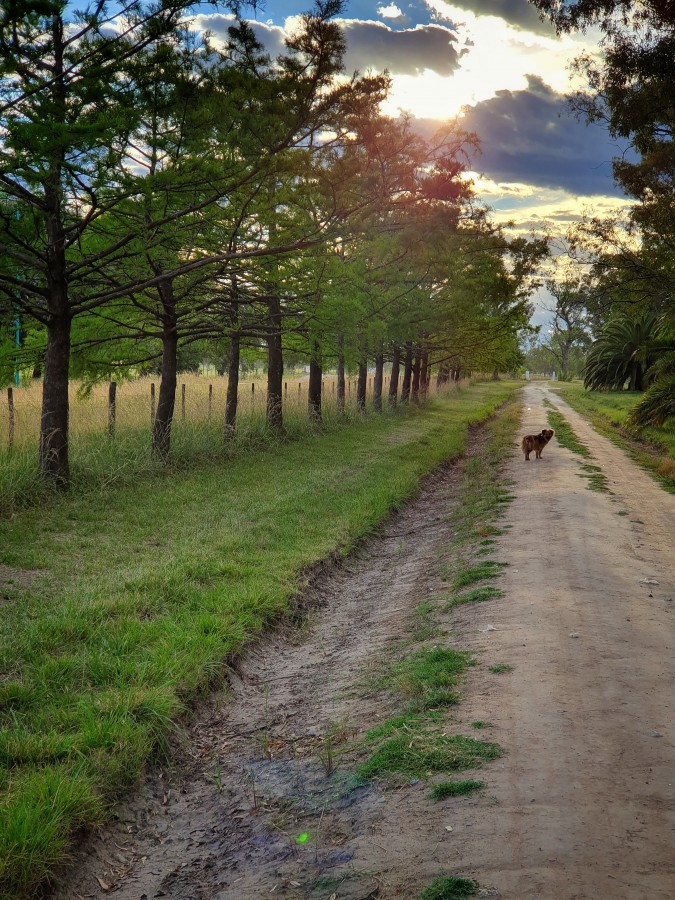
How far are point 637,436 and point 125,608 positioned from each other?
20395mm

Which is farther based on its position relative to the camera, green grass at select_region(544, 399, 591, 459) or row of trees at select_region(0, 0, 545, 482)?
green grass at select_region(544, 399, 591, 459)

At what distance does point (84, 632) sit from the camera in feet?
19.4

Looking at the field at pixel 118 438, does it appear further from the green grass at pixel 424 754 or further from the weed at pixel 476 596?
the green grass at pixel 424 754

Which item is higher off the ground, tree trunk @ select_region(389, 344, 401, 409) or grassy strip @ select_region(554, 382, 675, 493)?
tree trunk @ select_region(389, 344, 401, 409)

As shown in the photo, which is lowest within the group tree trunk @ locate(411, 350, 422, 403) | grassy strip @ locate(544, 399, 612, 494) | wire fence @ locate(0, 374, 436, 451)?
grassy strip @ locate(544, 399, 612, 494)

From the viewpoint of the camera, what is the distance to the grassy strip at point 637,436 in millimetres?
15561

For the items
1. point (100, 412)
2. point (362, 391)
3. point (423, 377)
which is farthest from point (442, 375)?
point (100, 412)

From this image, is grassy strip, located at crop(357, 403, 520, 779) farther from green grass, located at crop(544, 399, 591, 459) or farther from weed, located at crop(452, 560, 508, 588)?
green grass, located at crop(544, 399, 591, 459)

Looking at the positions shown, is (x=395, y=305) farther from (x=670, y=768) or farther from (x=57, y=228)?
(x=670, y=768)

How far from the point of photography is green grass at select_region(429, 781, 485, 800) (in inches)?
150

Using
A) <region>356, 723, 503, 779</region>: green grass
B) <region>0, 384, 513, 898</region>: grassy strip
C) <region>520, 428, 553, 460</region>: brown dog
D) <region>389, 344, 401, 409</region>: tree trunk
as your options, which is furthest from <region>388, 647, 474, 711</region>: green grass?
<region>389, 344, 401, 409</region>: tree trunk

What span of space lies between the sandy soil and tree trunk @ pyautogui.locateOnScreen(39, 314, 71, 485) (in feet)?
15.9

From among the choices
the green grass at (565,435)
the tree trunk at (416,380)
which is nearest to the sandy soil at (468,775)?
the green grass at (565,435)

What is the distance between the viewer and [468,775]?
397cm
